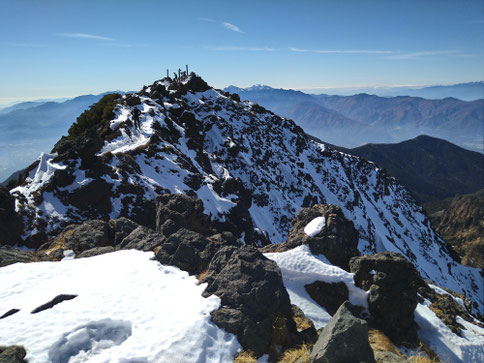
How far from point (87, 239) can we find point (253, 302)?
15.6 metres

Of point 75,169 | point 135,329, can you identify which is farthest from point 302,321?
point 75,169

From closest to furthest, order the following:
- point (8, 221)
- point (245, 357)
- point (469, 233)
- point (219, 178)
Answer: point (245, 357) < point (8, 221) < point (219, 178) < point (469, 233)

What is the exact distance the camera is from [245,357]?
10047mm

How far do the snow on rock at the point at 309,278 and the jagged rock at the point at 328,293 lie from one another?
0.23 meters

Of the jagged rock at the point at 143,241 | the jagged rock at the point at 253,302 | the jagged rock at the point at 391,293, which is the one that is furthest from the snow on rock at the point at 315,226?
the jagged rock at the point at 143,241

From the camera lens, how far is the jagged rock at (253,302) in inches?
428

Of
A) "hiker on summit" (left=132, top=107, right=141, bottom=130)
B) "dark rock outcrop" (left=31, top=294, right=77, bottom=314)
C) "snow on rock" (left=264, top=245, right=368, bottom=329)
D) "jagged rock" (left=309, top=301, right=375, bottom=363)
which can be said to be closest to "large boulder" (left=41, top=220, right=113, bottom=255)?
"dark rock outcrop" (left=31, top=294, right=77, bottom=314)

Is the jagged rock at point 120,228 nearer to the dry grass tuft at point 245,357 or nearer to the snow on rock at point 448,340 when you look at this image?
the dry grass tuft at point 245,357

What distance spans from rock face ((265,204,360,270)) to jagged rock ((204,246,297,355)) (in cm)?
943

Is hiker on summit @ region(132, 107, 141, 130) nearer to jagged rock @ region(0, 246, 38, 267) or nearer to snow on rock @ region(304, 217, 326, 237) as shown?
jagged rock @ region(0, 246, 38, 267)

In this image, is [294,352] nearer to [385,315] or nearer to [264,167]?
[385,315]

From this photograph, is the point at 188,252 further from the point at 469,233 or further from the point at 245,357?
the point at 469,233

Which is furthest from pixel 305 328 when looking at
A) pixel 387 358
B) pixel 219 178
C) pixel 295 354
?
pixel 219 178

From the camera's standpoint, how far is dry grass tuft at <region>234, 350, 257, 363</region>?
390 inches
